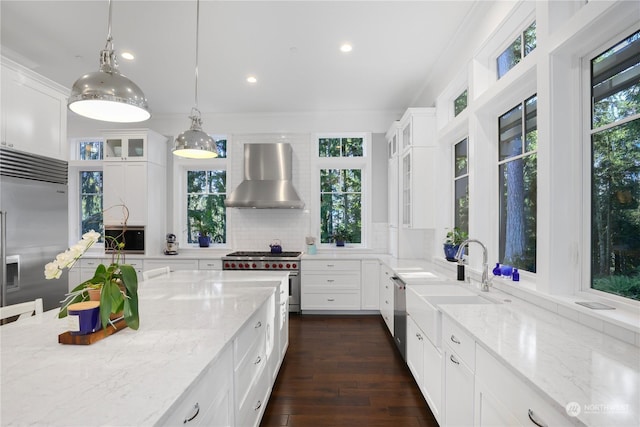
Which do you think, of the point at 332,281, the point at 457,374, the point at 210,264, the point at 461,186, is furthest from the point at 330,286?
the point at 457,374

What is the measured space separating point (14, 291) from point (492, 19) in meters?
4.63

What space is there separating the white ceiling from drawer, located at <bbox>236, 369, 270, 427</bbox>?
295 centimetres

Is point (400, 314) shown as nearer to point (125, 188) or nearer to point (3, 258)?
point (3, 258)

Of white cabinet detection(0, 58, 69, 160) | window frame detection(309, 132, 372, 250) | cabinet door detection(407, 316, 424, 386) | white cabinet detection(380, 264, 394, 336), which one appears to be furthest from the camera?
window frame detection(309, 132, 372, 250)

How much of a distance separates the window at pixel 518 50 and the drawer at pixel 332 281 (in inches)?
121

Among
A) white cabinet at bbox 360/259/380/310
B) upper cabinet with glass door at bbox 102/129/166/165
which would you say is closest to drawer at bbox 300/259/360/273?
white cabinet at bbox 360/259/380/310

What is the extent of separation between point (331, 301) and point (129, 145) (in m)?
4.03

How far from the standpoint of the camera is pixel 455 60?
3.10 metres

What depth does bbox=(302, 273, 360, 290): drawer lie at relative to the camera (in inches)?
175

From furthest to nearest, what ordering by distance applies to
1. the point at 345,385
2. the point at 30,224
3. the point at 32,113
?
the point at 32,113 < the point at 30,224 < the point at 345,385

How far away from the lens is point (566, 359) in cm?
110

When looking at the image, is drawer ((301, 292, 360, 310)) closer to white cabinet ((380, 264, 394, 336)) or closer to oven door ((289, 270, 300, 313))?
oven door ((289, 270, 300, 313))

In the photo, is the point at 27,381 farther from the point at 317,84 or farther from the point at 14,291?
the point at 317,84

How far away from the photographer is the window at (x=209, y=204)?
17.5 feet
